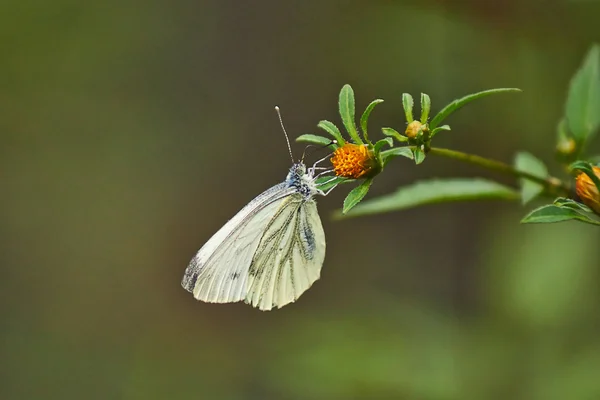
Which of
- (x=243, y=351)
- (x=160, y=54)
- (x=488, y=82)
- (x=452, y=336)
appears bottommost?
(x=243, y=351)

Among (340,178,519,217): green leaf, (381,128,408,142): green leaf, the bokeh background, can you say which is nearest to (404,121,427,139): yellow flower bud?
(381,128,408,142): green leaf

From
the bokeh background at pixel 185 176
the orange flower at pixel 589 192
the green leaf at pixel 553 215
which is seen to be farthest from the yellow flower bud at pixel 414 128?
the bokeh background at pixel 185 176

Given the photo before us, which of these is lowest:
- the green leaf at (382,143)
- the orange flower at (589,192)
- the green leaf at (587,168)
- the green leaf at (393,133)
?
the orange flower at (589,192)

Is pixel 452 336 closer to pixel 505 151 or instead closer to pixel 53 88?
pixel 505 151

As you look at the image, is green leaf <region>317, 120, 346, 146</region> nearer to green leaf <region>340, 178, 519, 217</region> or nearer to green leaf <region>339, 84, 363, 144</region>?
green leaf <region>339, 84, 363, 144</region>

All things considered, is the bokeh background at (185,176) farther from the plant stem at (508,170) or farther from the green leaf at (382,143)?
the green leaf at (382,143)

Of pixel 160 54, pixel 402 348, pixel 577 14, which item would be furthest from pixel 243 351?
pixel 577 14

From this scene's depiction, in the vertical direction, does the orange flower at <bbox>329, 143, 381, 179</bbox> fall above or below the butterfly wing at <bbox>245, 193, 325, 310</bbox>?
above
